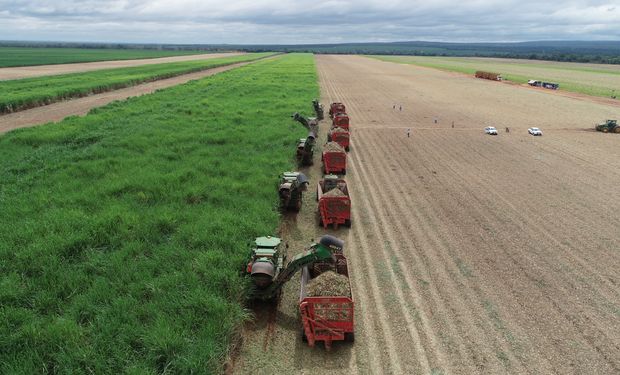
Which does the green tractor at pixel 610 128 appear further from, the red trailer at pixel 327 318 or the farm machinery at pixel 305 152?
the red trailer at pixel 327 318

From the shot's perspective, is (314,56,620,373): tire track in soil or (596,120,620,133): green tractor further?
(596,120,620,133): green tractor

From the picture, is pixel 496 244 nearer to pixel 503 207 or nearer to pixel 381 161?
pixel 503 207

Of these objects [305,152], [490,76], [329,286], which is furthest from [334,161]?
[490,76]

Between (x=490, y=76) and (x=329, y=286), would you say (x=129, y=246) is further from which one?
(x=490, y=76)

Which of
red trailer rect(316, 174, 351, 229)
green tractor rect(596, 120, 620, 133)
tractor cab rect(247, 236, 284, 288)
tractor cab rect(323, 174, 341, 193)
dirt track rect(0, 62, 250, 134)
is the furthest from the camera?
green tractor rect(596, 120, 620, 133)

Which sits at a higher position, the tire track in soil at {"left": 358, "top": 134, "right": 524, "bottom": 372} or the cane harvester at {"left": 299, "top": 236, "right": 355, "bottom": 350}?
the cane harvester at {"left": 299, "top": 236, "right": 355, "bottom": 350}

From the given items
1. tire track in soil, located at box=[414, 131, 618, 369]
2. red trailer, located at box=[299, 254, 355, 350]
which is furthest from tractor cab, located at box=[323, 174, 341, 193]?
tire track in soil, located at box=[414, 131, 618, 369]

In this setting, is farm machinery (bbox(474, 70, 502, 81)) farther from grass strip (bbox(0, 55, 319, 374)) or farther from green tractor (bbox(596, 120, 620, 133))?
grass strip (bbox(0, 55, 319, 374))
